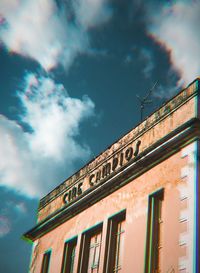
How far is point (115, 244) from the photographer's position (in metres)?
13.0

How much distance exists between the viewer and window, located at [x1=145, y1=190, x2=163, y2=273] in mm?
10914

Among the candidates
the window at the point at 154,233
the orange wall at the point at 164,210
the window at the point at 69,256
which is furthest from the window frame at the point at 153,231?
the window at the point at 69,256

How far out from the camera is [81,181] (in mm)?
16266

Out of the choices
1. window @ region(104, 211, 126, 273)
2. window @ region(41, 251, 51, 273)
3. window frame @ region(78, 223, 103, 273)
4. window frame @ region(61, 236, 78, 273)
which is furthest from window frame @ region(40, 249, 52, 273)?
window @ region(104, 211, 126, 273)

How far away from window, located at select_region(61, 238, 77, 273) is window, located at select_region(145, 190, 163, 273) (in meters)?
4.31

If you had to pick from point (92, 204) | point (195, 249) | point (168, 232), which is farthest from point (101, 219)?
point (195, 249)

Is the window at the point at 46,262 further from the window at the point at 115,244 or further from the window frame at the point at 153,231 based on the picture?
the window frame at the point at 153,231

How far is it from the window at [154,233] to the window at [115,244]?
1.50 m

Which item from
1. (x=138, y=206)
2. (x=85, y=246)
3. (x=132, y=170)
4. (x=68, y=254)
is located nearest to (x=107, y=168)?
(x=132, y=170)

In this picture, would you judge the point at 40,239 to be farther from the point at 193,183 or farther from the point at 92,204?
the point at 193,183

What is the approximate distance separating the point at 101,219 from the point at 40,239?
4.72 metres

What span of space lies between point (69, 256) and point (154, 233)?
4.79 meters

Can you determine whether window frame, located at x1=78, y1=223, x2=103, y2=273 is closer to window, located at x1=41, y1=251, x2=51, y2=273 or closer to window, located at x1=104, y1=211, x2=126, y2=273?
window, located at x1=104, y1=211, x2=126, y2=273

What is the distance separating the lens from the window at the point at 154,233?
10914 mm
